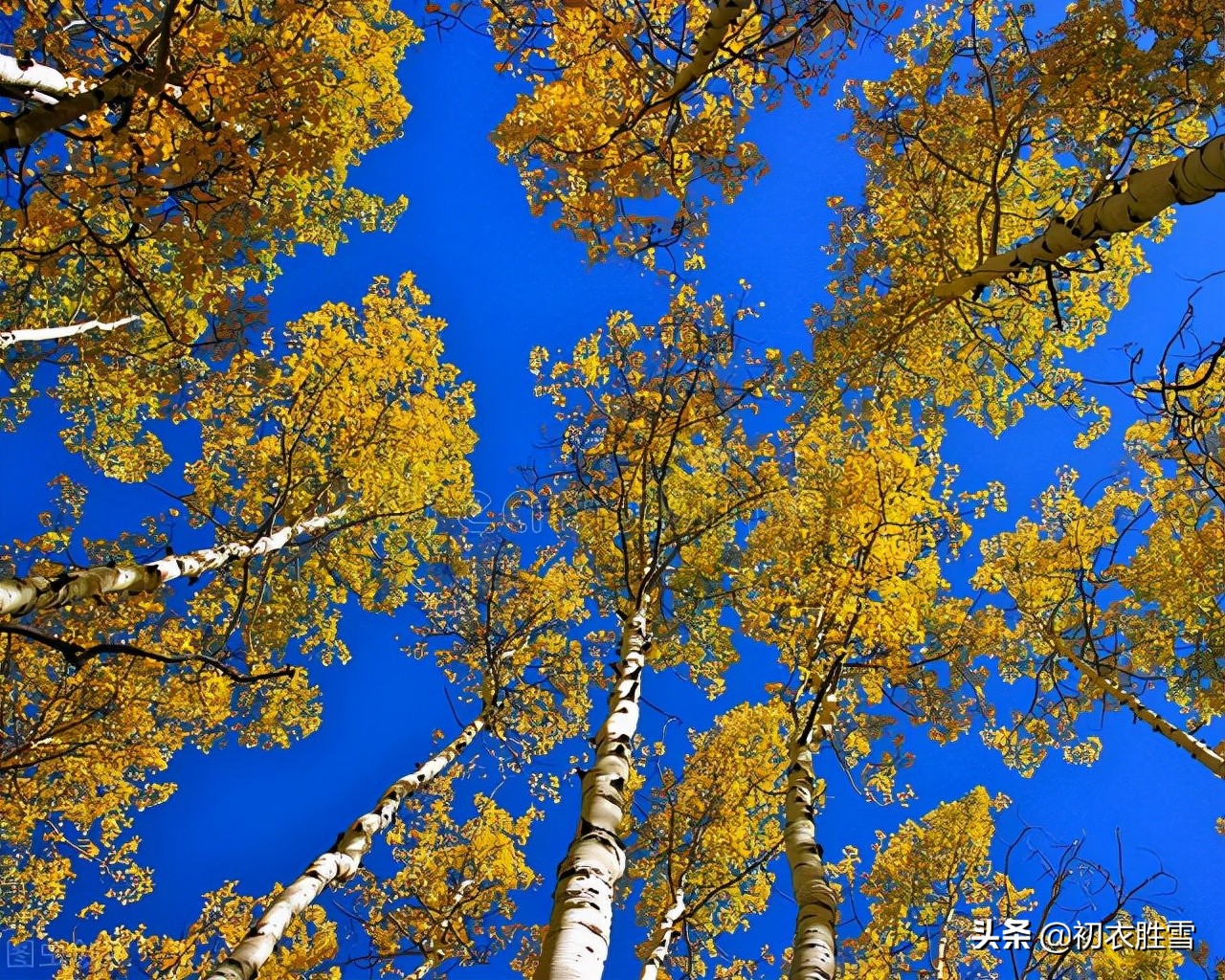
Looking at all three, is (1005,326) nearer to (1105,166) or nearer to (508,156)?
(1105,166)

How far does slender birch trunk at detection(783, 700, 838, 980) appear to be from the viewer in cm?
364

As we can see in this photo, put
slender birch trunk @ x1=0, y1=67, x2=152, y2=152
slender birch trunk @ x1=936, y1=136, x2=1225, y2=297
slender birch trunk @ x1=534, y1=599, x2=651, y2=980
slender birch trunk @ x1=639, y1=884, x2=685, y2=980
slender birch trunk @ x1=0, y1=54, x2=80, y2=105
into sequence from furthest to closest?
slender birch trunk @ x1=639, y1=884, x2=685, y2=980, slender birch trunk @ x1=0, y1=54, x2=80, y2=105, slender birch trunk @ x1=0, y1=67, x2=152, y2=152, slender birch trunk @ x1=936, y1=136, x2=1225, y2=297, slender birch trunk @ x1=534, y1=599, x2=651, y2=980

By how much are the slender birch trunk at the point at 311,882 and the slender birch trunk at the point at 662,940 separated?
2433mm

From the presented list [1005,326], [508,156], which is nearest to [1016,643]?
[1005,326]

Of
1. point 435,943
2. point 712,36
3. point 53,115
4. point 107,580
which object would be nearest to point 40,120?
point 53,115

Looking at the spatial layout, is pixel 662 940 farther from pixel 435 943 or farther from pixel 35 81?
pixel 35 81

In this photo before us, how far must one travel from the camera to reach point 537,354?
882 centimetres

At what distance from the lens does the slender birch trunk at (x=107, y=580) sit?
369 centimetres

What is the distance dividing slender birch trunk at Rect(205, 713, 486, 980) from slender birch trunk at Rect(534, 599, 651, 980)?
2173 mm

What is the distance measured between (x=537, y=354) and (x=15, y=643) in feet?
25.2

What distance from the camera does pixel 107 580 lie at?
14.5 ft

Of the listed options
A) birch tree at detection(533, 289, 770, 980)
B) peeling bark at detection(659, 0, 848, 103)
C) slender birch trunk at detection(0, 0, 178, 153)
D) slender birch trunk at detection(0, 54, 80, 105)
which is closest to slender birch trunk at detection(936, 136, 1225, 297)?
peeling bark at detection(659, 0, 848, 103)

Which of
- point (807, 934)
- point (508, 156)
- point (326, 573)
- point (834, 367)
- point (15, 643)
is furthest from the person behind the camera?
point (326, 573)

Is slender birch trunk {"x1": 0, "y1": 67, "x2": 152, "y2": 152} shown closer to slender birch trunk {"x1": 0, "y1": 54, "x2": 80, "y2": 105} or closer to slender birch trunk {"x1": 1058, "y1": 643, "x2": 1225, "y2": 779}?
slender birch trunk {"x1": 0, "y1": 54, "x2": 80, "y2": 105}
